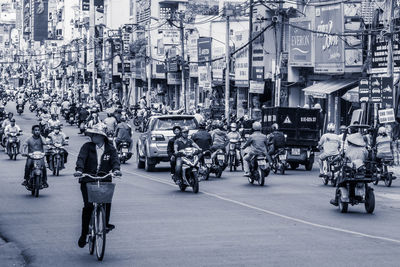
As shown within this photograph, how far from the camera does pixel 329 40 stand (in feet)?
159

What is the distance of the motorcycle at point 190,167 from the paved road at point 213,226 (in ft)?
1.04

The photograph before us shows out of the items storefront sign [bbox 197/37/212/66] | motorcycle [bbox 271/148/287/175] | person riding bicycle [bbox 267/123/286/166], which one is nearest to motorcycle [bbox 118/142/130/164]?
person riding bicycle [bbox 267/123/286/166]

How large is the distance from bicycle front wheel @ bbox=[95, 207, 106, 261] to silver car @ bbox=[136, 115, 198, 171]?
18.4 m

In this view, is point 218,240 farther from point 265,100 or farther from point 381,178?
point 265,100

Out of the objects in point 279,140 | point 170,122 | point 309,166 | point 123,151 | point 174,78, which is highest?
point 174,78

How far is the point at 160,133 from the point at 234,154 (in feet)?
9.14

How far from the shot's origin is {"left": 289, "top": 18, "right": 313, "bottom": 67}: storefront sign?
5147 centimetres

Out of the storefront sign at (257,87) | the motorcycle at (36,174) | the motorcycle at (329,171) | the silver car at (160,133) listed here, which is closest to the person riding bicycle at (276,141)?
the silver car at (160,133)

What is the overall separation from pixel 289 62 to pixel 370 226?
37.7 meters

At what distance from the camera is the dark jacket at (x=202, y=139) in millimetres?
28672

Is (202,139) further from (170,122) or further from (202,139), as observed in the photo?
(170,122)

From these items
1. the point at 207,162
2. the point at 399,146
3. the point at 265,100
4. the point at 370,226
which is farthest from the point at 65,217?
the point at 265,100

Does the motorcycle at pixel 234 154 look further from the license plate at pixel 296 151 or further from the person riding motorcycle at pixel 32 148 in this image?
the person riding motorcycle at pixel 32 148

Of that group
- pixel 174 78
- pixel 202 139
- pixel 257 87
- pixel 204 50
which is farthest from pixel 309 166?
pixel 174 78
